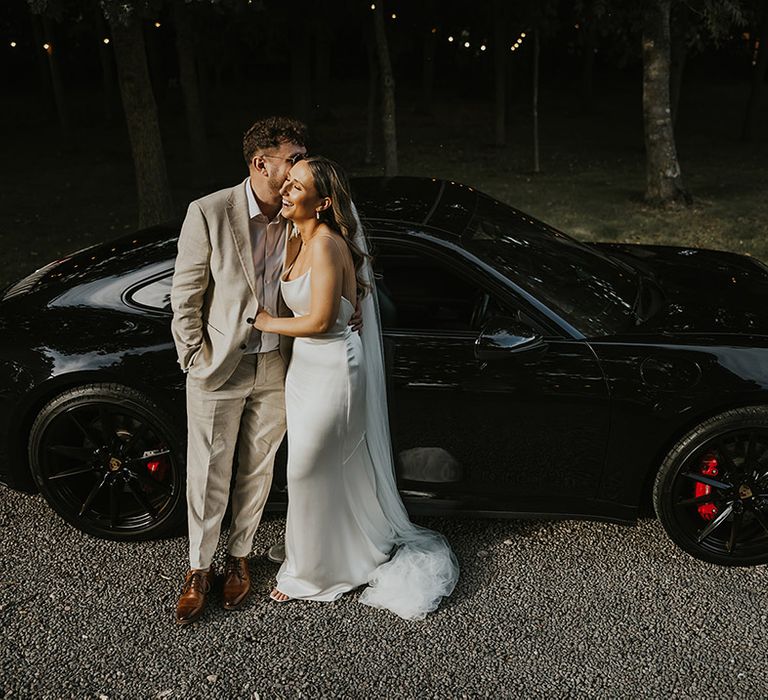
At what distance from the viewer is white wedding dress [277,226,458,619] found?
11.1 feet

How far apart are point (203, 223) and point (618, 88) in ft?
117

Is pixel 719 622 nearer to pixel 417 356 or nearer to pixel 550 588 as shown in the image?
pixel 550 588

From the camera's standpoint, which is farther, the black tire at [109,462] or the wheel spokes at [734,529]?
the black tire at [109,462]

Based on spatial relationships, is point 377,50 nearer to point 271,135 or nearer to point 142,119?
Answer: point 142,119

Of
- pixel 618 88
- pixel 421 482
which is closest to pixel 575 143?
pixel 618 88

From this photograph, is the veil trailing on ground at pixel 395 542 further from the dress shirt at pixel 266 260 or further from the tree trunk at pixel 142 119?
the tree trunk at pixel 142 119

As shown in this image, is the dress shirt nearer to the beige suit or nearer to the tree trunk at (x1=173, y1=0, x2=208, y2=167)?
the beige suit

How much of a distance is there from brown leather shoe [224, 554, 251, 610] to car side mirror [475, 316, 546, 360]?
1414 mm

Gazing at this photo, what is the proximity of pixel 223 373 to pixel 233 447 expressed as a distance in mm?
374

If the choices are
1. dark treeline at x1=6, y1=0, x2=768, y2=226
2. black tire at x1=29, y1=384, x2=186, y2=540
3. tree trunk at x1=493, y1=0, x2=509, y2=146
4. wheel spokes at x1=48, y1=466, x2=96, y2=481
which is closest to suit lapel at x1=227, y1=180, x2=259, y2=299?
black tire at x1=29, y1=384, x2=186, y2=540

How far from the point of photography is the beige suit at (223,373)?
3.19 metres

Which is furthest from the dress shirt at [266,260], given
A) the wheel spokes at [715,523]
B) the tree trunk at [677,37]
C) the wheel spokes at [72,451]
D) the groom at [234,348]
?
the tree trunk at [677,37]

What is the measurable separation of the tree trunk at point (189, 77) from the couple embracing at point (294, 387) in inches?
432

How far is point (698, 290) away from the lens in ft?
13.9
